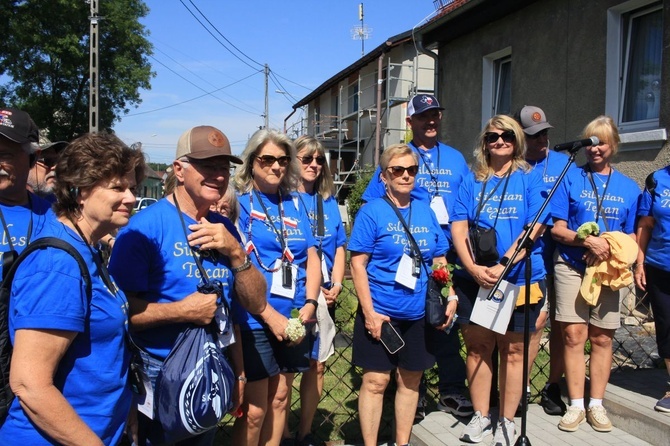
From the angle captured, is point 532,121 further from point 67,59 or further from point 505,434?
point 67,59

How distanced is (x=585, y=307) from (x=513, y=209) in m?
0.93

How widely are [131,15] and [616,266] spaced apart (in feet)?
100

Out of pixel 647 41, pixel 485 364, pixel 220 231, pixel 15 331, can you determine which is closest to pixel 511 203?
pixel 485 364

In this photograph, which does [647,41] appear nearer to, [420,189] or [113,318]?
[420,189]

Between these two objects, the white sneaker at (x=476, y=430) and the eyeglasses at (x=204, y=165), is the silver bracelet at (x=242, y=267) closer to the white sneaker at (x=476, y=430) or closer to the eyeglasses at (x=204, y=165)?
the eyeglasses at (x=204, y=165)

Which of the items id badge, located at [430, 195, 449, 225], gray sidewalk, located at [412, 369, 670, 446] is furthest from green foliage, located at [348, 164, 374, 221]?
gray sidewalk, located at [412, 369, 670, 446]

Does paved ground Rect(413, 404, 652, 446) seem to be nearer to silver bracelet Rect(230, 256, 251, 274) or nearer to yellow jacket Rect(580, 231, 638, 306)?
yellow jacket Rect(580, 231, 638, 306)

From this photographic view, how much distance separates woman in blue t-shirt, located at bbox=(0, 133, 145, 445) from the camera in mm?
1751

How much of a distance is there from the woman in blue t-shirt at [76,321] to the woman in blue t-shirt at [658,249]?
3.47m

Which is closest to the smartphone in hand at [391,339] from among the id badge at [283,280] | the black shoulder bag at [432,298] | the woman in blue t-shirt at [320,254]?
the black shoulder bag at [432,298]

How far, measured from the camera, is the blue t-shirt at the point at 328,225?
4051mm

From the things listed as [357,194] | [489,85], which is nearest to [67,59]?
[357,194]

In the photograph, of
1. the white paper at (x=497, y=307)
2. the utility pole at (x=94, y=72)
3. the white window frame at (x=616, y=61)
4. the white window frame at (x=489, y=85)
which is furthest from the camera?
the utility pole at (x=94, y=72)

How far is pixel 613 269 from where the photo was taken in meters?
3.82
